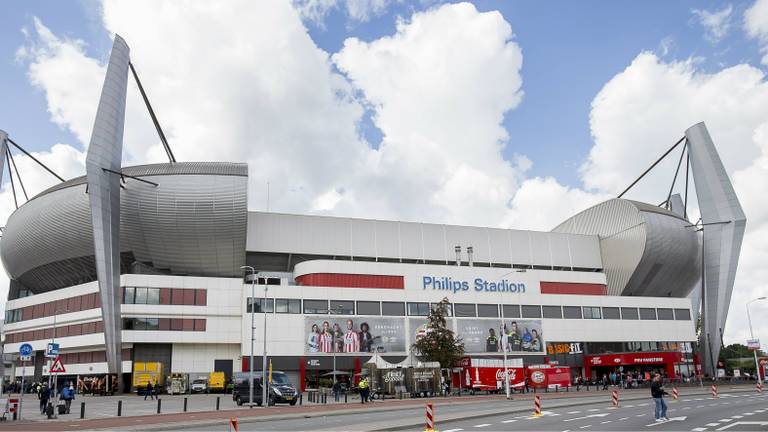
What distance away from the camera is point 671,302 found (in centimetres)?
9212

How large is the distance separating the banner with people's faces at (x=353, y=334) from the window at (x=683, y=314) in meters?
44.6

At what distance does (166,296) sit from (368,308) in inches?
931

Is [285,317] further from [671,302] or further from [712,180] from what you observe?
[712,180]

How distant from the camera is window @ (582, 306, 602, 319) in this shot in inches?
3386

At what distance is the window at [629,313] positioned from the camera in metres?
88.1

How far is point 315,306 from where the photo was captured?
72750 millimetres

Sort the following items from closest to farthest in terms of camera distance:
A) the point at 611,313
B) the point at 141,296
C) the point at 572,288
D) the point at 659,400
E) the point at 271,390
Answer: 1. the point at 659,400
2. the point at 271,390
3. the point at 141,296
4. the point at 611,313
5. the point at 572,288

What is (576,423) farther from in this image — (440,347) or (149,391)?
(149,391)

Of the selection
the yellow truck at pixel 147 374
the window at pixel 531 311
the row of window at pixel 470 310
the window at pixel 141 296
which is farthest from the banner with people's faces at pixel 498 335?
the window at pixel 141 296

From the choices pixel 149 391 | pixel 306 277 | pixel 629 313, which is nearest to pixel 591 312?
pixel 629 313

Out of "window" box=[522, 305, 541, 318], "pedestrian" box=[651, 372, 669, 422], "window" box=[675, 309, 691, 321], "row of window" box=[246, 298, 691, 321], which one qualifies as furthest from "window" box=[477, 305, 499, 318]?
"pedestrian" box=[651, 372, 669, 422]

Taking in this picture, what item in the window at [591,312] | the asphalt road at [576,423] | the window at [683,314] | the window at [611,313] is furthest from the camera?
the window at [683,314]

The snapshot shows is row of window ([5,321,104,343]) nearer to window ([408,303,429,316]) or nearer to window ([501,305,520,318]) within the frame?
window ([408,303,429,316])

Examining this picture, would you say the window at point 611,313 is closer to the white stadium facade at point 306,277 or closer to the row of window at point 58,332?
the white stadium facade at point 306,277
